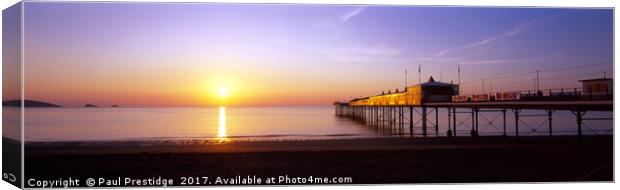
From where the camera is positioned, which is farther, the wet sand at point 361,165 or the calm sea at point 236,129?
the calm sea at point 236,129

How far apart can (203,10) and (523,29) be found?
678cm

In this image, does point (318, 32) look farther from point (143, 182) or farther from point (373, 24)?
point (143, 182)

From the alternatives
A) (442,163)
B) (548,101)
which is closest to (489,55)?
(442,163)

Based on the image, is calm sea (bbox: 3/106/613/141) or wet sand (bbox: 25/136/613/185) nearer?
wet sand (bbox: 25/136/613/185)

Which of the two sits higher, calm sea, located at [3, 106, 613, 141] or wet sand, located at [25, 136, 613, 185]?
wet sand, located at [25, 136, 613, 185]

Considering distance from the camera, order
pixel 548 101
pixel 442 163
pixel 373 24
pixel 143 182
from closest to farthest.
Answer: pixel 143 182 < pixel 373 24 < pixel 442 163 < pixel 548 101

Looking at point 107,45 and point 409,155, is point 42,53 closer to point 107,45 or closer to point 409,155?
point 107,45

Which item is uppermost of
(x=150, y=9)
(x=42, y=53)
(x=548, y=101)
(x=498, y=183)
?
(x=150, y=9)

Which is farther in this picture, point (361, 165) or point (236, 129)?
point (236, 129)

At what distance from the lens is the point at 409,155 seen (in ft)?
48.7

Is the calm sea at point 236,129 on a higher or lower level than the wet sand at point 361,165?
lower

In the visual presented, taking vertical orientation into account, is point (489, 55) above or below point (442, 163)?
above

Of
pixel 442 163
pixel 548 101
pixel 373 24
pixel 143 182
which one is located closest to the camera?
pixel 143 182

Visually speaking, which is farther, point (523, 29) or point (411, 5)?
point (523, 29)
